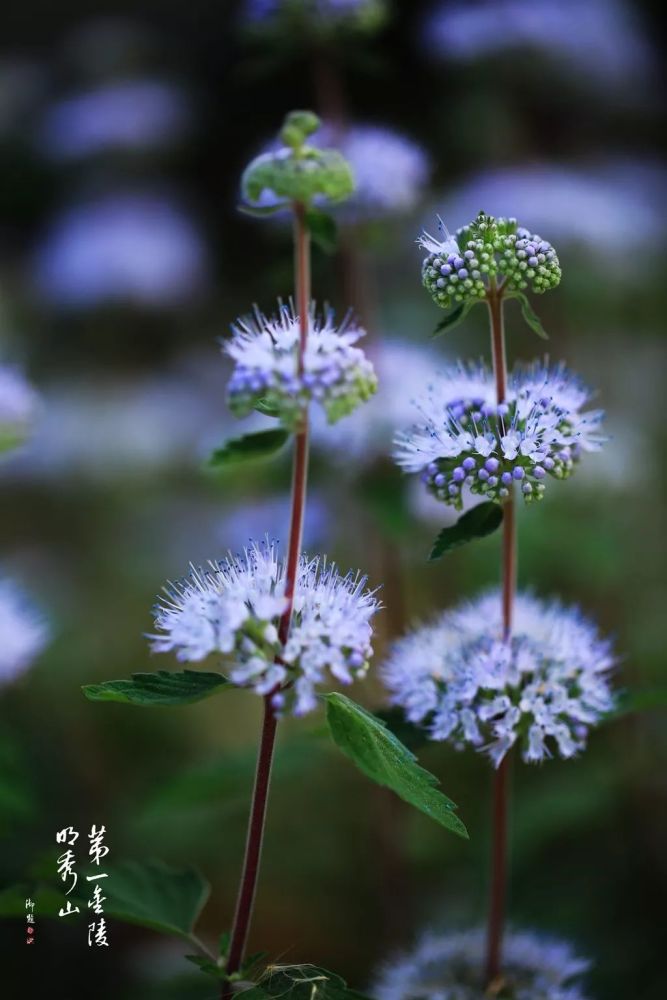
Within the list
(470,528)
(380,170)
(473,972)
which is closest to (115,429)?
(380,170)

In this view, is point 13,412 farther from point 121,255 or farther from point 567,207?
point 121,255

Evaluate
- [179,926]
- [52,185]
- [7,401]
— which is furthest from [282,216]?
[52,185]

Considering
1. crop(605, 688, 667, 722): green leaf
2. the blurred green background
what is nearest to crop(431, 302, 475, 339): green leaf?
the blurred green background

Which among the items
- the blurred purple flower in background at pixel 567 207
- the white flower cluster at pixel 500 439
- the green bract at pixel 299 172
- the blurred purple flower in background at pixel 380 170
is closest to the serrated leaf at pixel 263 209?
the green bract at pixel 299 172

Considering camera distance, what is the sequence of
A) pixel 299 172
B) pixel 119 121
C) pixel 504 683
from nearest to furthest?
1. pixel 299 172
2. pixel 504 683
3. pixel 119 121

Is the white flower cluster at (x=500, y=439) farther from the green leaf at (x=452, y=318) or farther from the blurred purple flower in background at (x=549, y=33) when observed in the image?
the blurred purple flower in background at (x=549, y=33)

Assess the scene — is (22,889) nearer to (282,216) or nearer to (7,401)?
(7,401)

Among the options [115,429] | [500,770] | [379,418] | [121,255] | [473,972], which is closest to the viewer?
[500,770]
